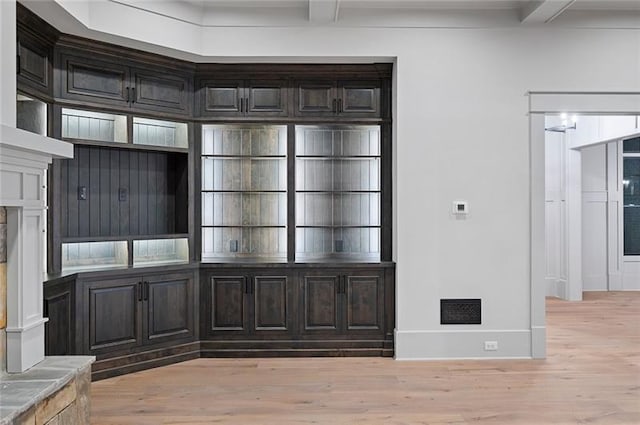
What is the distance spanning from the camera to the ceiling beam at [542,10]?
454 cm

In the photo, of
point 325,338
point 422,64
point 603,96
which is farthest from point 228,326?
point 603,96

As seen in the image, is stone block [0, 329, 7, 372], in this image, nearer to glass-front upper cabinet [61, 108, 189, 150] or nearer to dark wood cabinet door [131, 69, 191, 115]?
glass-front upper cabinet [61, 108, 189, 150]

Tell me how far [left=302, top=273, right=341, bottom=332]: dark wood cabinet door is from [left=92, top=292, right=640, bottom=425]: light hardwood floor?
0.33 m

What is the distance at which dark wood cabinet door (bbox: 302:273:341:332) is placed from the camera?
201 inches

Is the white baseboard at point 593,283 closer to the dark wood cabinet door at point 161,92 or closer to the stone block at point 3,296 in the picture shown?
the dark wood cabinet door at point 161,92

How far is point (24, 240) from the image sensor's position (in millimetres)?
2898

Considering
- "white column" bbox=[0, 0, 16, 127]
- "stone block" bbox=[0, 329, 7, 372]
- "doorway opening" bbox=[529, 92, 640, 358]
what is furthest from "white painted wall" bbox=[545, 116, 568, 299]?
"stone block" bbox=[0, 329, 7, 372]

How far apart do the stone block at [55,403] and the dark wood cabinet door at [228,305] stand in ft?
7.19

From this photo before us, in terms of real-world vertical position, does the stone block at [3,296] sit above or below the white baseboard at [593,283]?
above

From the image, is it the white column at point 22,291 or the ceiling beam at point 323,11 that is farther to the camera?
the ceiling beam at point 323,11

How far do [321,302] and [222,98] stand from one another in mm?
2175

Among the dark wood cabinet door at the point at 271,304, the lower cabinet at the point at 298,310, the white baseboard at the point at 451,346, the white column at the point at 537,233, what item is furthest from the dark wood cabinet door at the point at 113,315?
the white column at the point at 537,233

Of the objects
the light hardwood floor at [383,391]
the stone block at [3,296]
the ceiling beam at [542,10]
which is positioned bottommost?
the light hardwood floor at [383,391]

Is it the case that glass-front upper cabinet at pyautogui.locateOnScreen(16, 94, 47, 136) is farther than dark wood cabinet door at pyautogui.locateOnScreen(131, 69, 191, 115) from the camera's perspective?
No
